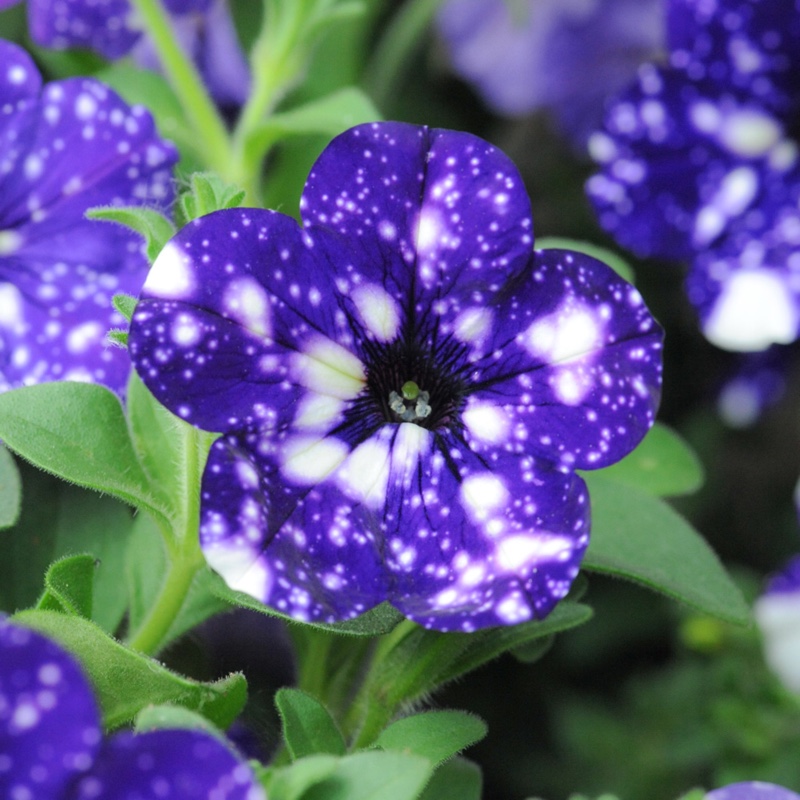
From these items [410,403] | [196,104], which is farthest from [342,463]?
[196,104]

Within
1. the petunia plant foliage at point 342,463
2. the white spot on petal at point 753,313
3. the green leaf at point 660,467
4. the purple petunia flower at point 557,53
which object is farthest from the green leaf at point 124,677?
the purple petunia flower at point 557,53

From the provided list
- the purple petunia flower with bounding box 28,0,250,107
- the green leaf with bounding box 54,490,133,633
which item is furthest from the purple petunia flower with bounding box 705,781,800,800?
the purple petunia flower with bounding box 28,0,250,107

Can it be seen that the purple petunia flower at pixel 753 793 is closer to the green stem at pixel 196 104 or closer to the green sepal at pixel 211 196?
the green sepal at pixel 211 196

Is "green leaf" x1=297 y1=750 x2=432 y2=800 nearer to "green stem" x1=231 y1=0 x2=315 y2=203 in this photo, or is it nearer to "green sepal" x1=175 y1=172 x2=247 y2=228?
"green sepal" x1=175 y1=172 x2=247 y2=228

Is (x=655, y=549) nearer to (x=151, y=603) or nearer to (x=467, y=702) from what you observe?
(x=151, y=603)

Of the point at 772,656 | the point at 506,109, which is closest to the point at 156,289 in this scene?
the point at 772,656

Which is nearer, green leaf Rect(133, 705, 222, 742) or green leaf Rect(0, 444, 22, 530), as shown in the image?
green leaf Rect(133, 705, 222, 742)
